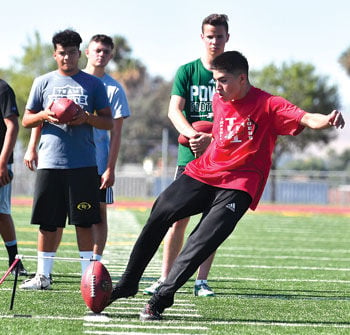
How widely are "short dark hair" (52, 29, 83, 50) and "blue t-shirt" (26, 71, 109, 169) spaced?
0.84 ft

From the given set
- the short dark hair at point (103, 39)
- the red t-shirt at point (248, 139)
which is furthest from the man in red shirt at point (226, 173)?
the short dark hair at point (103, 39)

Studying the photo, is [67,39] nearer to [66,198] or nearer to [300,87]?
[66,198]

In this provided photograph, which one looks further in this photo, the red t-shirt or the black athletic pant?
the red t-shirt

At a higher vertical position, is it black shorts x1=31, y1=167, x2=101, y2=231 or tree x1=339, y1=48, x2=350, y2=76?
tree x1=339, y1=48, x2=350, y2=76

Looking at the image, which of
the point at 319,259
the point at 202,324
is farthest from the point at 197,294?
the point at 319,259

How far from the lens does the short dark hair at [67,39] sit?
6.72 meters

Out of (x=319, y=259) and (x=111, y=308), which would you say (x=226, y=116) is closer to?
(x=111, y=308)

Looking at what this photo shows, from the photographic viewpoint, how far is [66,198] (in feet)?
22.5

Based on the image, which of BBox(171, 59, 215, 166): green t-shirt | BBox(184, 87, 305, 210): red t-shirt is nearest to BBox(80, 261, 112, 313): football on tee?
BBox(184, 87, 305, 210): red t-shirt

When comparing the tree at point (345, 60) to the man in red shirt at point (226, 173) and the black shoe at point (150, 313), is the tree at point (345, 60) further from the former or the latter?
the black shoe at point (150, 313)

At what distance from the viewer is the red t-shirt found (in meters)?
5.46

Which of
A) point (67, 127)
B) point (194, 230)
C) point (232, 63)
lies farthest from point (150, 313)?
point (67, 127)

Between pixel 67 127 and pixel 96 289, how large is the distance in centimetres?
182

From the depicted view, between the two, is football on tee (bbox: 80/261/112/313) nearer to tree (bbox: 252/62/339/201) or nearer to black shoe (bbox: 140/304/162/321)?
black shoe (bbox: 140/304/162/321)
